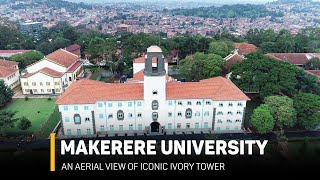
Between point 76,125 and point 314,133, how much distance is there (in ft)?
94.0

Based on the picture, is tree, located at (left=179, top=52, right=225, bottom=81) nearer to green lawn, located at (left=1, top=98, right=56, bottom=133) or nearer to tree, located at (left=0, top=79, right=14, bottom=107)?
green lawn, located at (left=1, top=98, right=56, bottom=133)

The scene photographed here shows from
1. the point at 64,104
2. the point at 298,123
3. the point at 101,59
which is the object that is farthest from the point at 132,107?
the point at 101,59

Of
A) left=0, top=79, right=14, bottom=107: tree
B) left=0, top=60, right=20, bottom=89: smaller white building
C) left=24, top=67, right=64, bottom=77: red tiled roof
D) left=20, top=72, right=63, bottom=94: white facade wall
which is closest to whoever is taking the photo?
left=0, top=79, right=14, bottom=107: tree

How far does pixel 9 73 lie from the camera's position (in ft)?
164

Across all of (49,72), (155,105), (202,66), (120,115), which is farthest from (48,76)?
(202,66)

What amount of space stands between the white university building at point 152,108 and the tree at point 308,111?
7.02 metres

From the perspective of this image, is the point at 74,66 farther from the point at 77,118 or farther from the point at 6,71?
the point at 77,118

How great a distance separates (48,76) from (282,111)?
36.1 meters

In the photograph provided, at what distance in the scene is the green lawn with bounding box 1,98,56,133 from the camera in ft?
128

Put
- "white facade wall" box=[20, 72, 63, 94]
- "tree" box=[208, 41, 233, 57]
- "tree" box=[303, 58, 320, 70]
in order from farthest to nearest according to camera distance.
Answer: "tree" box=[208, 41, 233, 57] → "tree" box=[303, 58, 320, 70] → "white facade wall" box=[20, 72, 63, 94]

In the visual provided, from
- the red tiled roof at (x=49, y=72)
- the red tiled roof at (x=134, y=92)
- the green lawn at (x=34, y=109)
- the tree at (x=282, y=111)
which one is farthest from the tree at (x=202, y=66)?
the green lawn at (x=34, y=109)

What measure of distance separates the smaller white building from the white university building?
19.5m

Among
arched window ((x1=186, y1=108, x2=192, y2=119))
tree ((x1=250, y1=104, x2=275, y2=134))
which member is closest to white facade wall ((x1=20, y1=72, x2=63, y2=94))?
arched window ((x1=186, y1=108, x2=192, y2=119))

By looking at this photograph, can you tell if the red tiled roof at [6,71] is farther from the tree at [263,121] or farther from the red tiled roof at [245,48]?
the red tiled roof at [245,48]
